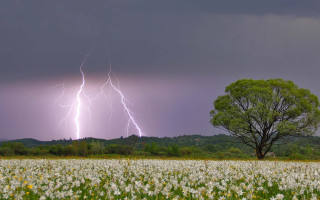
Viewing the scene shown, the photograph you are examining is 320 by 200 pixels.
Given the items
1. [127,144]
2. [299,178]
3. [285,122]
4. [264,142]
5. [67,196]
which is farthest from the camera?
[127,144]

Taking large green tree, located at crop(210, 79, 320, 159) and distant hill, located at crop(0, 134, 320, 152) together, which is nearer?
large green tree, located at crop(210, 79, 320, 159)

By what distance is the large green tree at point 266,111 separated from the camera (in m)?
36.5

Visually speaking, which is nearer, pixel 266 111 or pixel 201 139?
pixel 266 111

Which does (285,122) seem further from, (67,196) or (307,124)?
(67,196)

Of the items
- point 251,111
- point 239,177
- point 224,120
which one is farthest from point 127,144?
point 239,177

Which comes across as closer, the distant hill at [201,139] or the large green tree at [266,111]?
the large green tree at [266,111]

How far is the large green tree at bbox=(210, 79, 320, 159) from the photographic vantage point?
1438 inches

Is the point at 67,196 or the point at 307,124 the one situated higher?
the point at 307,124

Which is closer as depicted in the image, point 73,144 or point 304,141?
point 73,144

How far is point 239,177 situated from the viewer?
10594 millimetres

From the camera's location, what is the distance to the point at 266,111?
36.3 meters

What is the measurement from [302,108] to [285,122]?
3315 mm

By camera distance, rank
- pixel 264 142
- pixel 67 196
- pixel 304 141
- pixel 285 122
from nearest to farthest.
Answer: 1. pixel 67 196
2. pixel 285 122
3. pixel 264 142
4. pixel 304 141

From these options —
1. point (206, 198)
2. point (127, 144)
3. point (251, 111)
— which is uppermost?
point (251, 111)
